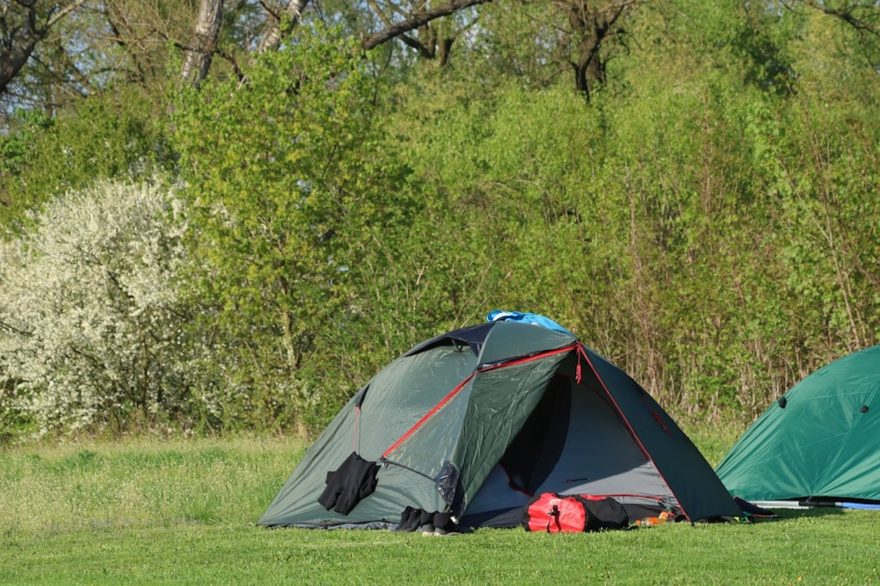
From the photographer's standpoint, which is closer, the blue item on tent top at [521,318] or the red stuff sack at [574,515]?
the red stuff sack at [574,515]

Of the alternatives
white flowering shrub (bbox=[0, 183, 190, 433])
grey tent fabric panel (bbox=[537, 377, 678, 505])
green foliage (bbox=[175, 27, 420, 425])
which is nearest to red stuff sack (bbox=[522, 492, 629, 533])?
grey tent fabric panel (bbox=[537, 377, 678, 505])

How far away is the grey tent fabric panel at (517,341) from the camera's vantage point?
1114cm

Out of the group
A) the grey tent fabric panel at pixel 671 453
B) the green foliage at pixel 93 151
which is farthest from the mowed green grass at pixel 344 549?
the green foliage at pixel 93 151

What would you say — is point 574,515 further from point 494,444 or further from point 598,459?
point 598,459

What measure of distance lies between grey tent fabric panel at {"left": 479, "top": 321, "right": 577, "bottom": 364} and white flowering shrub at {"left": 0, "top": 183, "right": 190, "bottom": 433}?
12.0m

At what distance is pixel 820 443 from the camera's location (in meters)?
12.1

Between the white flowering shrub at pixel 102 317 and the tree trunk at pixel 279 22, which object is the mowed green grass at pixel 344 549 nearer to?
the white flowering shrub at pixel 102 317

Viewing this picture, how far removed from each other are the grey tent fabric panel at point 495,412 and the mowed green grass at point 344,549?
1.88 ft

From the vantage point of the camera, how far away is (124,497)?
518 inches

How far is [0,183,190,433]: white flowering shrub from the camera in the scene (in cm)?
2258

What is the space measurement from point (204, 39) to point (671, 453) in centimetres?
1817

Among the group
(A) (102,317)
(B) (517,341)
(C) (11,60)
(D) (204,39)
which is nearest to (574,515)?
(B) (517,341)

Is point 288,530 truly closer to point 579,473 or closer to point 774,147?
point 579,473

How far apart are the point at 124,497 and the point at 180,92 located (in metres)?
10.3
